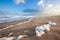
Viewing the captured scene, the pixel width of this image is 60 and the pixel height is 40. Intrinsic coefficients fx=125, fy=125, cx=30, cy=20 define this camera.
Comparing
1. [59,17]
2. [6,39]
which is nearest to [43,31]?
[6,39]

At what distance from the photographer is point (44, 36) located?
26.2ft

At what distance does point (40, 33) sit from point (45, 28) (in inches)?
32.3

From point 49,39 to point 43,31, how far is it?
1242mm

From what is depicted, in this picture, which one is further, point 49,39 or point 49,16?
point 49,16

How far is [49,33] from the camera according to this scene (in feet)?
27.9

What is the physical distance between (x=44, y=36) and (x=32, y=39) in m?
0.82

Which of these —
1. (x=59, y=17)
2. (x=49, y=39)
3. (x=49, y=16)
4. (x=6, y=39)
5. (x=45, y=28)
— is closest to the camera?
(x=49, y=39)

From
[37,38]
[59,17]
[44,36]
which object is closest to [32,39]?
[37,38]

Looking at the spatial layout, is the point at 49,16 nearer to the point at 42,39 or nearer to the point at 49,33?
the point at 49,33

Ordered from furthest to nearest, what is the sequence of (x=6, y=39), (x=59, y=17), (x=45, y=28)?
(x=59, y=17)
(x=45, y=28)
(x=6, y=39)

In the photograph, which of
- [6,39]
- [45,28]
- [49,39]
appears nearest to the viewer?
[49,39]

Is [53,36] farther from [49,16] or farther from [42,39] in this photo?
[49,16]

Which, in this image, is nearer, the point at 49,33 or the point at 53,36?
the point at 53,36

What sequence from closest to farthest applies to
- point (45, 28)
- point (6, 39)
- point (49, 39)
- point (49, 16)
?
point (49, 39), point (6, 39), point (45, 28), point (49, 16)
